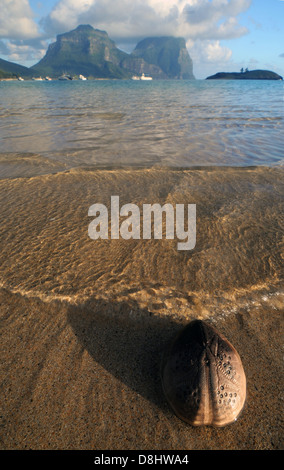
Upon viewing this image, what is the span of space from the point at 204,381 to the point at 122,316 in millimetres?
1009

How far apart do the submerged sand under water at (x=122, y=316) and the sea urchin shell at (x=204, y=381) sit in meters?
0.14

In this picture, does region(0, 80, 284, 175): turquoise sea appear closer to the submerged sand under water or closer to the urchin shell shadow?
the submerged sand under water

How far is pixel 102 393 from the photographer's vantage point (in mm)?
1812

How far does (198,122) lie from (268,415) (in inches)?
463

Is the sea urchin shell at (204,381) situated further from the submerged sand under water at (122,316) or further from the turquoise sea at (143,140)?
the turquoise sea at (143,140)

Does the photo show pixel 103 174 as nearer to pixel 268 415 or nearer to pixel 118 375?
pixel 118 375

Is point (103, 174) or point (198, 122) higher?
point (198, 122)

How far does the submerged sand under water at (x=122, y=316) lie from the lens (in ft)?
5.39

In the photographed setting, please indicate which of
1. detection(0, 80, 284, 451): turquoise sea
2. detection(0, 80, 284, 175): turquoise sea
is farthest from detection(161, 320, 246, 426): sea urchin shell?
detection(0, 80, 284, 175): turquoise sea

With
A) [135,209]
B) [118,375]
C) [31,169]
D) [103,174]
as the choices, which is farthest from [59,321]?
[31,169]

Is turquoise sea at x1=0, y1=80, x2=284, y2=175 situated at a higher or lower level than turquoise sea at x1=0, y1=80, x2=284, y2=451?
higher

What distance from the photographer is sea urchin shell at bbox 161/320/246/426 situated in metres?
1.56

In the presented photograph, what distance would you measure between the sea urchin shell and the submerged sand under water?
0.45 ft

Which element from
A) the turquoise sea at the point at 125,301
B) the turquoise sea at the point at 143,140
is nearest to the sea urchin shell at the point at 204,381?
the turquoise sea at the point at 125,301
